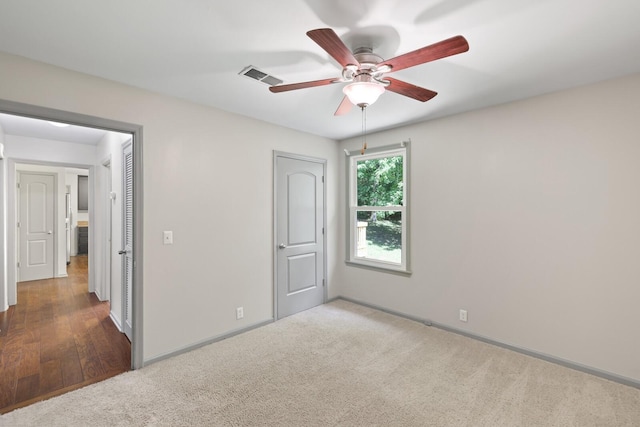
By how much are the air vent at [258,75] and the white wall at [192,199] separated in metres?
0.92

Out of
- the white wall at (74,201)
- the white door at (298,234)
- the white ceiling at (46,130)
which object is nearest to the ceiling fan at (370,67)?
the white door at (298,234)

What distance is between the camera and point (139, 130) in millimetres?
2594

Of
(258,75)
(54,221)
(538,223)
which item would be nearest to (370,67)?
(258,75)

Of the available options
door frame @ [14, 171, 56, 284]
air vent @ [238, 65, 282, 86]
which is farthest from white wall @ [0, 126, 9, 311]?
air vent @ [238, 65, 282, 86]

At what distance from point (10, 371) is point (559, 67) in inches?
197

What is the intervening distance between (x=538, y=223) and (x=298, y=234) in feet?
8.53

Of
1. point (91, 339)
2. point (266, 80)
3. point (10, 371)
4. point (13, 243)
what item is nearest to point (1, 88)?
point (266, 80)

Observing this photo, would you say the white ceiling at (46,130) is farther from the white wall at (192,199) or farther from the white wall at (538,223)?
the white wall at (538,223)

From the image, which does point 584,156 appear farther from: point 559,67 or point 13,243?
point 13,243

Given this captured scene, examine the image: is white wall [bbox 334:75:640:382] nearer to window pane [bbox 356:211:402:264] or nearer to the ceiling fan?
window pane [bbox 356:211:402:264]

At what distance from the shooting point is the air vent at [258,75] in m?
2.23

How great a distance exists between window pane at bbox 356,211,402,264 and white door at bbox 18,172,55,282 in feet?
18.6

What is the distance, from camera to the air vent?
2.23 meters

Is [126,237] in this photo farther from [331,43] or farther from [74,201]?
[74,201]
